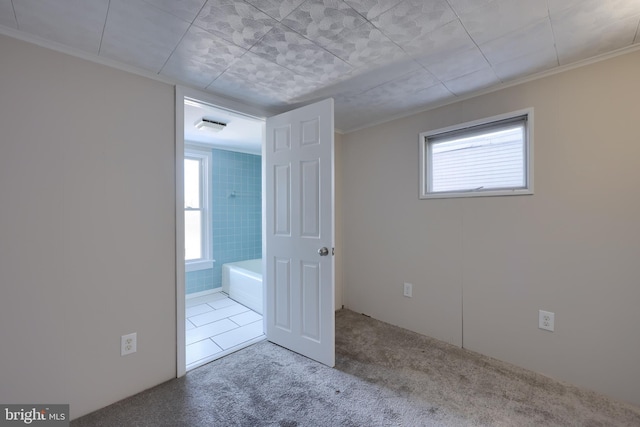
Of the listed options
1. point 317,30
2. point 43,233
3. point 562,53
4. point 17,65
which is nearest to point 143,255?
point 43,233

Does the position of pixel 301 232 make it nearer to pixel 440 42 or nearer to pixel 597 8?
pixel 440 42

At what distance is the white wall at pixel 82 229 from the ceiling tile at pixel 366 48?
4.08 ft

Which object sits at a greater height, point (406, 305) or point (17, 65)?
point (17, 65)

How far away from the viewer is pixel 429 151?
97.7 inches

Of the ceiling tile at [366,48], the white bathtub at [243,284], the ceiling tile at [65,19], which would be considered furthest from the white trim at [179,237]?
the white bathtub at [243,284]

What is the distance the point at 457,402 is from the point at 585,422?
2.10 ft

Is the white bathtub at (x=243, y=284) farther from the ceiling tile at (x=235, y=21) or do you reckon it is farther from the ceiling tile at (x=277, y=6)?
the ceiling tile at (x=277, y=6)

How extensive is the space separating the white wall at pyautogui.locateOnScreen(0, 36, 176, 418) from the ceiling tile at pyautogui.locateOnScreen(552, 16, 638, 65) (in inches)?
95.2

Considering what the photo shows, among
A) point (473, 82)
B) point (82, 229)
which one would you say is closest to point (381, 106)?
point (473, 82)

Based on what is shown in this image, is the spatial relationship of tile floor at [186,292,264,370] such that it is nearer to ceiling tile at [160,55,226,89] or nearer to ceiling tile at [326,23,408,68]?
ceiling tile at [160,55,226,89]

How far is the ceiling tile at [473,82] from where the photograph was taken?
184 centimetres

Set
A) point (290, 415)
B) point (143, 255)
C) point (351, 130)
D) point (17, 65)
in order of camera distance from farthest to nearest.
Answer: point (351, 130), point (143, 255), point (290, 415), point (17, 65)

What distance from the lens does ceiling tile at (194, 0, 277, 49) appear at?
1.21 m

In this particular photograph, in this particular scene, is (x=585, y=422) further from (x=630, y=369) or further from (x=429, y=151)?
(x=429, y=151)
